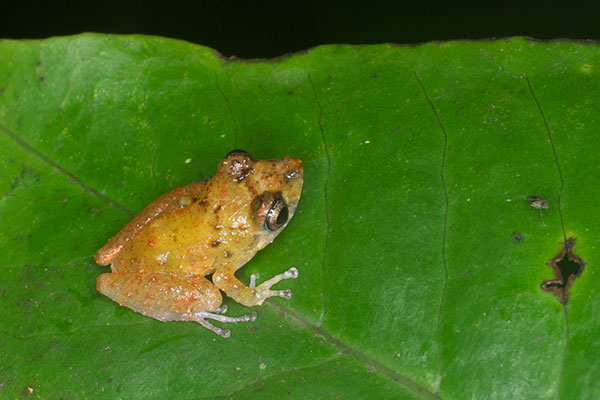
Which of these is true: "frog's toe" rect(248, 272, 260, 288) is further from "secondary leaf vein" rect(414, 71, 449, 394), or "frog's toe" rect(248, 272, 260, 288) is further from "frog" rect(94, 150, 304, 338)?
"secondary leaf vein" rect(414, 71, 449, 394)

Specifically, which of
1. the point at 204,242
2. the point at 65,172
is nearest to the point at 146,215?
the point at 204,242

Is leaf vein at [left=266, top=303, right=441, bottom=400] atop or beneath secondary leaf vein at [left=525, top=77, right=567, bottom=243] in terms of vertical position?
beneath

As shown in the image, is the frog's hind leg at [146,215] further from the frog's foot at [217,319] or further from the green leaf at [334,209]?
the frog's foot at [217,319]

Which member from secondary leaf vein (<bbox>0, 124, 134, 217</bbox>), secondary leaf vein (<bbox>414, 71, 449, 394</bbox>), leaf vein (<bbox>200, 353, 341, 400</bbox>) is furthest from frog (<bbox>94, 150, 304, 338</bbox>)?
secondary leaf vein (<bbox>414, 71, 449, 394</bbox>)

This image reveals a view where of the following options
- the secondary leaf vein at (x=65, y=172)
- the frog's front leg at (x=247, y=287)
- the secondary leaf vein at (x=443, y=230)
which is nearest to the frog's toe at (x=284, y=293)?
the frog's front leg at (x=247, y=287)

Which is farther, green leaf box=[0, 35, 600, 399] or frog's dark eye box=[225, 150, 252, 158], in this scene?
frog's dark eye box=[225, 150, 252, 158]

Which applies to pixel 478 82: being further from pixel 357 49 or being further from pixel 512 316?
pixel 512 316

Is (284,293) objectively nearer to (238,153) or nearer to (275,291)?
(275,291)

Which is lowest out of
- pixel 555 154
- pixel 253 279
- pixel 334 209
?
pixel 253 279

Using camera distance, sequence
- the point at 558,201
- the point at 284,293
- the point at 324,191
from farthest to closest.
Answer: the point at 324,191
the point at 284,293
the point at 558,201
